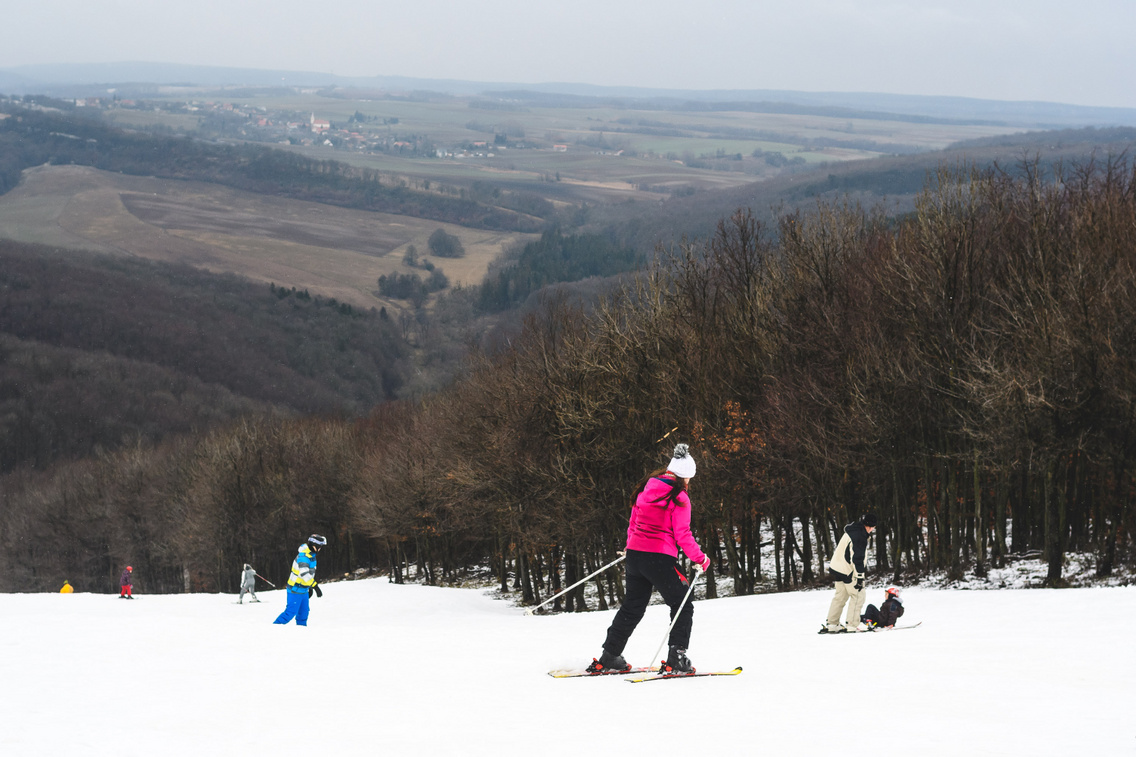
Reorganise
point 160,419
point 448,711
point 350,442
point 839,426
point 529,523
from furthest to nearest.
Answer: point 160,419 < point 350,442 < point 529,523 < point 839,426 < point 448,711

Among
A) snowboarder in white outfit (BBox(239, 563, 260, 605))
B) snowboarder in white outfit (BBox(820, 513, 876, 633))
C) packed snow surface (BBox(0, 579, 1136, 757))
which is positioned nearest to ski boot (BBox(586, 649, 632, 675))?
packed snow surface (BBox(0, 579, 1136, 757))

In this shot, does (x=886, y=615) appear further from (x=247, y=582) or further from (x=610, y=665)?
(x=247, y=582)

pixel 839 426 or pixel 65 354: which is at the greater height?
pixel 839 426

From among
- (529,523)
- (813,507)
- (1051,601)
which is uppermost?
(1051,601)

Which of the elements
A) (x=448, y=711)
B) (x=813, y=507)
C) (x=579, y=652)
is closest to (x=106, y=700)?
(x=448, y=711)

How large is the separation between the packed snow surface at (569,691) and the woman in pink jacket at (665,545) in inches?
27.7

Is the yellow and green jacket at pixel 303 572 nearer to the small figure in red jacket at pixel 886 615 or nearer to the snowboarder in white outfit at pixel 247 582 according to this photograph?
the small figure in red jacket at pixel 886 615

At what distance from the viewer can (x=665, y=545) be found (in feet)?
39.1

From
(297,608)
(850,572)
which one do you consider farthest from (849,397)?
(297,608)

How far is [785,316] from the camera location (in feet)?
117

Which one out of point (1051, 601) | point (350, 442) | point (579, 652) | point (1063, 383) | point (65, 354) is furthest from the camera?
point (65, 354)

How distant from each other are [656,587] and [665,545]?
0.52 metres

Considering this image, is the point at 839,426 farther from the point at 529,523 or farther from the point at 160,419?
the point at 160,419

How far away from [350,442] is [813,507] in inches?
1923
